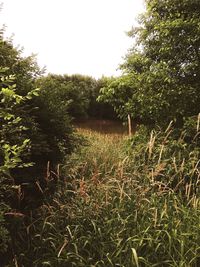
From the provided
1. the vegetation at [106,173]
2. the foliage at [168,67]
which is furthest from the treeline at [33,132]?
the foliage at [168,67]

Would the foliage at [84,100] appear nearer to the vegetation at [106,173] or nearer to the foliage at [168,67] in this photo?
the foliage at [168,67]

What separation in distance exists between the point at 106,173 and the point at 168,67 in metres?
2.62

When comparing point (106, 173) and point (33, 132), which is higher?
point (33, 132)

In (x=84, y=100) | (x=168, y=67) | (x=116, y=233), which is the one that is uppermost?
(x=168, y=67)

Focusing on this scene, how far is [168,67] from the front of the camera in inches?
271

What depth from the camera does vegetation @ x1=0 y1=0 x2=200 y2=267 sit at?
3762 millimetres

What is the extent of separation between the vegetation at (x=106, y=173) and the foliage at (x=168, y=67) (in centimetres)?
2

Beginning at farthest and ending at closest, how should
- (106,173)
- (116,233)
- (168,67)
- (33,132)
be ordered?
(168,67) → (106,173) → (33,132) → (116,233)

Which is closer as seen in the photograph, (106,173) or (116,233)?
(116,233)

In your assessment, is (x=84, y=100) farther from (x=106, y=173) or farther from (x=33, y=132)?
(x=33, y=132)

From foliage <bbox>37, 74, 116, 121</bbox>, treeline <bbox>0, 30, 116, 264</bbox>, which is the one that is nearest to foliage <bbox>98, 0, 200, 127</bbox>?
treeline <bbox>0, 30, 116, 264</bbox>

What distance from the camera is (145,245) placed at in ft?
12.6

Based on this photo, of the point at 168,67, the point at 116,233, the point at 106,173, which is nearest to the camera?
the point at 116,233

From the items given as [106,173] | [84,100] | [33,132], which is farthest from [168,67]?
[84,100]
